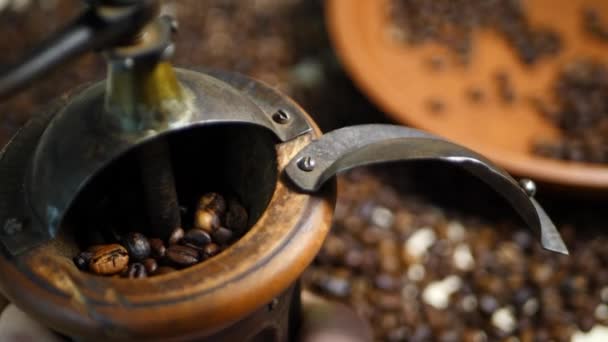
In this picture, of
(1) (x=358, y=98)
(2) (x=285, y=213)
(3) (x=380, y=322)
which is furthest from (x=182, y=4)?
(2) (x=285, y=213)

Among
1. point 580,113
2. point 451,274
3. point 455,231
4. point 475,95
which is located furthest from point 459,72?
point 451,274

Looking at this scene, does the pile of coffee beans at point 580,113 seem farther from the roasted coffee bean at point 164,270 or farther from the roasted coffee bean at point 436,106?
the roasted coffee bean at point 164,270

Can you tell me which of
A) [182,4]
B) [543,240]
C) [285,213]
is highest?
[285,213]

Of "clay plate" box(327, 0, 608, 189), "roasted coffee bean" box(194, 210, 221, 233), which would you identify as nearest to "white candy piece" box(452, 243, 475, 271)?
"clay plate" box(327, 0, 608, 189)

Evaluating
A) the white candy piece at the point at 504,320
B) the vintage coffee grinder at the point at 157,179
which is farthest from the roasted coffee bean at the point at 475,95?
the vintage coffee grinder at the point at 157,179

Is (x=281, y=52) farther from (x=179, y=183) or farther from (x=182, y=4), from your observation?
(x=179, y=183)

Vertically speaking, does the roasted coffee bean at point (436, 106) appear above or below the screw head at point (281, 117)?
below

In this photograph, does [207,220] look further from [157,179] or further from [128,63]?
[128,63]
